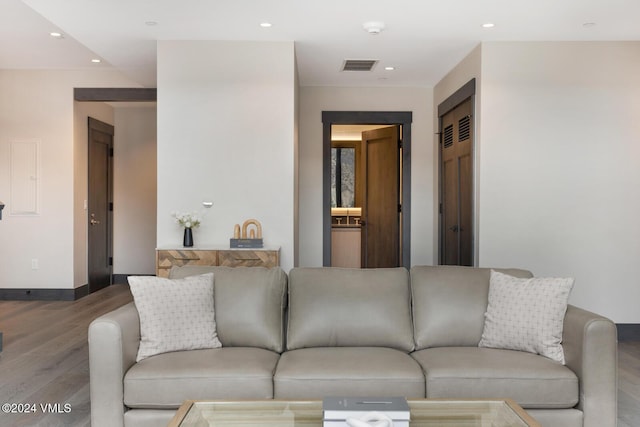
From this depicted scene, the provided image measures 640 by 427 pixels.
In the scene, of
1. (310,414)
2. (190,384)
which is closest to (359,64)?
(190,384)

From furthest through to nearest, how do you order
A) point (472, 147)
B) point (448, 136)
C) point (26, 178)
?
point (26, 178) < point (448, 136) < point (472, 147)

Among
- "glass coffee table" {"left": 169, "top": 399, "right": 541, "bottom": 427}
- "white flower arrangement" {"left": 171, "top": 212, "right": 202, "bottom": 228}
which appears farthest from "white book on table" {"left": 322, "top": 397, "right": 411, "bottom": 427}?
"white flower arrangement" {"left": 171, "top": 212, "right": 202, "bottom": 228}

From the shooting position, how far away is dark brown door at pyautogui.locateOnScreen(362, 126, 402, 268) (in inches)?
286

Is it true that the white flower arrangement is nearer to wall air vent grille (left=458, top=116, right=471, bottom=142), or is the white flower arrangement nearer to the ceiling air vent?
the ceiling air vent

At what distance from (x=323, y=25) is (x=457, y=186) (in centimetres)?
233

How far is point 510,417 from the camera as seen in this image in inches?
82.0

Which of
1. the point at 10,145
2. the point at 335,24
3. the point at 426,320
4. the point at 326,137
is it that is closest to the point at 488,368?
the point at 426,320

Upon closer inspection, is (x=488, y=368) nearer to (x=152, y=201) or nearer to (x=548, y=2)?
(x=548, y=2)

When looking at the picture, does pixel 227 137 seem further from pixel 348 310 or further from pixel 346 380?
pixel 346 380

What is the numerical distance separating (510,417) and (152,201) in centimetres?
716

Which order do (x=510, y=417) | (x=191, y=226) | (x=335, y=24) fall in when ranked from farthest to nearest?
(x=191, y=226) → (x=335, y=24) → (x=510, y=417)

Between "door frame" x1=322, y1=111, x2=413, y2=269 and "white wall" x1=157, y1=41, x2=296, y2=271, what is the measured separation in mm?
1930

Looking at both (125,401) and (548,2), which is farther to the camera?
(548,2)

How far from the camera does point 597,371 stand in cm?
266
